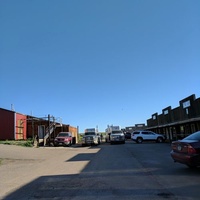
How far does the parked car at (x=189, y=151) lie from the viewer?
10188 millimetres

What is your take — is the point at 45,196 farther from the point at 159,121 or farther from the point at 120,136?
the point at 159,121

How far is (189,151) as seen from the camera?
10.4 m

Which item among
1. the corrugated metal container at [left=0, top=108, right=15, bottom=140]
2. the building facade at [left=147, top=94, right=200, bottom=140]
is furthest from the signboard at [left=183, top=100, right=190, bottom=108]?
the corrugated metal container at [left=0, top=108, right=15, bottom=140]

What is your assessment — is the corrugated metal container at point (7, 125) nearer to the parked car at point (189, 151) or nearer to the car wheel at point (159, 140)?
the car wheel at point (159, 140)

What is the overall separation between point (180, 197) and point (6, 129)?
32233mm

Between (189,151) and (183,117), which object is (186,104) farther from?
(189,151)

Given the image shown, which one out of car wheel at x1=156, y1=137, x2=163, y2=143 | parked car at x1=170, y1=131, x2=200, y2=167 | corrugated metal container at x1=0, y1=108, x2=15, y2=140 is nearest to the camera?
parked car at x1=170, y1=131, x2=200, y2=167

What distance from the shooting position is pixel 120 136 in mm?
40281

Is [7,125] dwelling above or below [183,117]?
above

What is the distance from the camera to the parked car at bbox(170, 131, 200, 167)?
33.4 feet

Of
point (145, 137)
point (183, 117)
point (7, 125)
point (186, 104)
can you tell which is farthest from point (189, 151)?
point (145, 137)

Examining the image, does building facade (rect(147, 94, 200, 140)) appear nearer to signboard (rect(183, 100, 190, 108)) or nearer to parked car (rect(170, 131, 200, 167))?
signboard (rect(183, 100, 190, 108))

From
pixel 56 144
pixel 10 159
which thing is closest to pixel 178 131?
pixel 56 144

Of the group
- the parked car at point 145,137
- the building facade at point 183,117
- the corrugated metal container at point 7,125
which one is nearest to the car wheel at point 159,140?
the parked car at point 145,137
